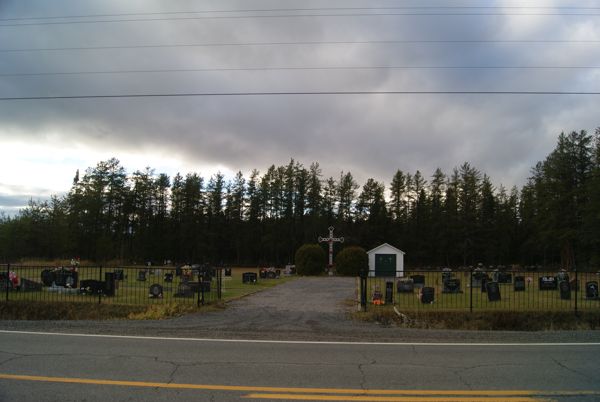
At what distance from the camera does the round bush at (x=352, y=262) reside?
144 ft

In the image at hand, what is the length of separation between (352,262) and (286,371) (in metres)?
38.0

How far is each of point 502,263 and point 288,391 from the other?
277 feet

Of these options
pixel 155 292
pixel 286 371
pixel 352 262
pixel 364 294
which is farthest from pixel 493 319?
pixel 352 262

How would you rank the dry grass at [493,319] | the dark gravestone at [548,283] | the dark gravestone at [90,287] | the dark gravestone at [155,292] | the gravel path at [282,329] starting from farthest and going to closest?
the dark gravestone at [548,283]
the dark gravestone at [90,287]
the dark gravestone at [155,292]
the dry grass at [493,319]
the gravel path at [282,329]

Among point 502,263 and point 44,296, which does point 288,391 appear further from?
point 502,263

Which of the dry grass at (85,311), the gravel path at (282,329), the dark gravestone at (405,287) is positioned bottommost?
the dry grass at (85,311)

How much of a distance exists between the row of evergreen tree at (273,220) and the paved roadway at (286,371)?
6851 centimetres

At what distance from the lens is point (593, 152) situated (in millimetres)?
68250

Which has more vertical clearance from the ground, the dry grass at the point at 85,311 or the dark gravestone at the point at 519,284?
the dark gravestone at the point at 519,284

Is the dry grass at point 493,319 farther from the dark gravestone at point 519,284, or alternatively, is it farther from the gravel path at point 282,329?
the dark gravestone at point 519,284

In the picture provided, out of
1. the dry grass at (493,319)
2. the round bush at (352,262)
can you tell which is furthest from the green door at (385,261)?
the dry grass at (493,319)

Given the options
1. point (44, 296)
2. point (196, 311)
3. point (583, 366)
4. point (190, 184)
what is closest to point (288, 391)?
point (583, 366)

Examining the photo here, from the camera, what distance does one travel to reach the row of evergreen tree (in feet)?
257

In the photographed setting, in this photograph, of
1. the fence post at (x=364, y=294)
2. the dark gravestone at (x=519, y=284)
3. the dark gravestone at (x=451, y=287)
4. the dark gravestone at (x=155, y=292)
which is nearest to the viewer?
the fence post at (x=364, y=294)
